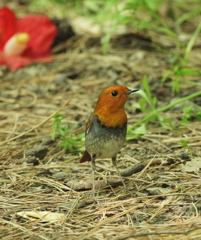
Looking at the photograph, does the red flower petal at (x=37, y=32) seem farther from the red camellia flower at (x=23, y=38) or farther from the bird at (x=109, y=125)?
the bird at (x=109, y=125)

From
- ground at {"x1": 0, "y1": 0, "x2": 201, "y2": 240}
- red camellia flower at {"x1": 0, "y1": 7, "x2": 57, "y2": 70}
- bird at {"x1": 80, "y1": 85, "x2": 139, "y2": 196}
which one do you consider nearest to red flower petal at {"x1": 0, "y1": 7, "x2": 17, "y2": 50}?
red camellia flower at {"x1": 0, "y1": 7, "x2": 57, "y2": 70}

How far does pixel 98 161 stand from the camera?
3803mm

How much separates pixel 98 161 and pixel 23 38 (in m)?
2.16

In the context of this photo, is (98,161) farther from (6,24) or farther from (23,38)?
(6,24)

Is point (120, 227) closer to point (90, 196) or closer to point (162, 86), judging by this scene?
point (90, 196)

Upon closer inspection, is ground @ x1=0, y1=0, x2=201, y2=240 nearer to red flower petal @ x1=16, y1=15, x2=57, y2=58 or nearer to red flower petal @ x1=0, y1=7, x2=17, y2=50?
red flower petal @ x1=16, y1=15, x2=57, y2=58

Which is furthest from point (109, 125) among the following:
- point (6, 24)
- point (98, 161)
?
point (6, 24)

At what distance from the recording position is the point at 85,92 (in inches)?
199

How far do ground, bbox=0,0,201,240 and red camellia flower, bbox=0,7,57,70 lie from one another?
0.18 m

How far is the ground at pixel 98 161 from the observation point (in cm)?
269

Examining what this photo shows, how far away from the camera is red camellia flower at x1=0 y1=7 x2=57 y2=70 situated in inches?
210

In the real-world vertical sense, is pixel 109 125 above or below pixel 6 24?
below

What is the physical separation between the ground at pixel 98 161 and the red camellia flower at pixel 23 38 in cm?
18

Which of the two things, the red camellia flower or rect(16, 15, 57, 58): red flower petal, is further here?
rect(16, 15, 57, 58): red flower petal
